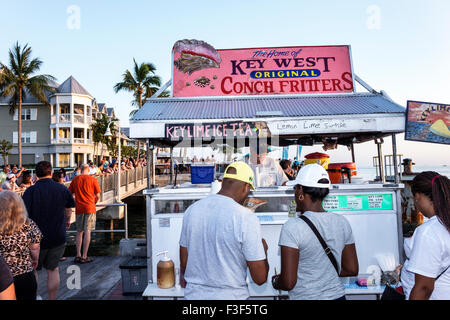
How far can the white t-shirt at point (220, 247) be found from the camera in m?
2.15

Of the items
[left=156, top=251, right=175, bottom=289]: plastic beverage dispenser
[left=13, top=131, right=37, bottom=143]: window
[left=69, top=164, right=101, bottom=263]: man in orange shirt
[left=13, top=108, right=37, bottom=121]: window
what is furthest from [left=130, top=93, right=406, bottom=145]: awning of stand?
[left=13, top=108, right=37, bottom=121]: window

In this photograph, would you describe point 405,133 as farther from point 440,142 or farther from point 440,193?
point 440,193

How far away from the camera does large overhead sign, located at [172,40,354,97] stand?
6.21m

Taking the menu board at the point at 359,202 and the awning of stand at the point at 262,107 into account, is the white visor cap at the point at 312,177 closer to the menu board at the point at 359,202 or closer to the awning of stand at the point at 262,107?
the menu board at the point at 359,202

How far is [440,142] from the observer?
4.59m

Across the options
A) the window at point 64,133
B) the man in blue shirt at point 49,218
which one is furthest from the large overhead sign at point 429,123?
the window at point 64,133

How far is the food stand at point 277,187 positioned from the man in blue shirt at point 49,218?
1486 mm

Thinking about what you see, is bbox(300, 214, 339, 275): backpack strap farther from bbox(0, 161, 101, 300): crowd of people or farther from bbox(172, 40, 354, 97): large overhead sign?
bbox(172, 40, 354, 97): large overhead sign

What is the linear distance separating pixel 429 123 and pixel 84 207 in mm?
7201

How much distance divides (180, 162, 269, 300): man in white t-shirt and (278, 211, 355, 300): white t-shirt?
0.26 meters

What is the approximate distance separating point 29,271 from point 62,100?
148 feet

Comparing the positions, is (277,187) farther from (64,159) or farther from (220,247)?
(64,159)

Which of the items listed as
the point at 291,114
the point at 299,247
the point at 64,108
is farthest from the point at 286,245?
the point at 64,108

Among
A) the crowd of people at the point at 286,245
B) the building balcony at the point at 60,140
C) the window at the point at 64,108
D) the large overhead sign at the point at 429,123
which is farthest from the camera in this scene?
the window at the point at 64,108
